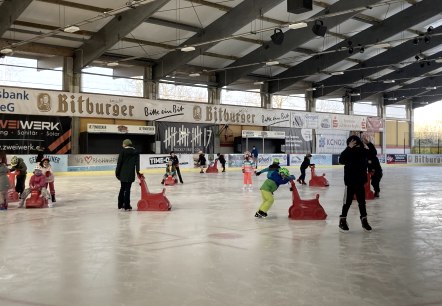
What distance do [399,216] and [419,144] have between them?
38177mm

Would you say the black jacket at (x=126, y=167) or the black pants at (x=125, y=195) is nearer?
the black jacket at (x=126, y=167)

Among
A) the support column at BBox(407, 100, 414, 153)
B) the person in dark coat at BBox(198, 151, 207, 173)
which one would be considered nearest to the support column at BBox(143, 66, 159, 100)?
the person in dark coat at BBox(198, 151, 207, 173)

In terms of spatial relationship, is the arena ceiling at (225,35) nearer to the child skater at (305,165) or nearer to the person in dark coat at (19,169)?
the child skater at (305,165)

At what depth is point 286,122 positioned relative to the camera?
1396 inches

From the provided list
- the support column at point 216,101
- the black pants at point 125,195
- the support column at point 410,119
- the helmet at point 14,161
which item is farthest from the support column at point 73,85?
the support column at point 410,119

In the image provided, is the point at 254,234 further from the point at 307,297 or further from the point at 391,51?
the point at 391,51

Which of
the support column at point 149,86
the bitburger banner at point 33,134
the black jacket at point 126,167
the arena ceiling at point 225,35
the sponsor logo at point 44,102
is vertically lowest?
the black jacket at point 126,167

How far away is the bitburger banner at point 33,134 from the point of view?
76.7ft

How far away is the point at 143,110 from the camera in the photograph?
28344 mm

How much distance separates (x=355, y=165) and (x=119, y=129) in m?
21.1

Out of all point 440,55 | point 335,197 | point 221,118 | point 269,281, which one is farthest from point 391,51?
point 269,281

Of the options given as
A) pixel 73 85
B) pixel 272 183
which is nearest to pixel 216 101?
pixel 73 85

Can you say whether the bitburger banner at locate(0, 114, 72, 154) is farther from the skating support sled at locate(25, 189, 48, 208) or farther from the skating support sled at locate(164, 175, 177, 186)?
the skating support sled at locate(25, 189, 48, 208)

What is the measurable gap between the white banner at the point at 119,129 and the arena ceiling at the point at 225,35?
3.39 meters
